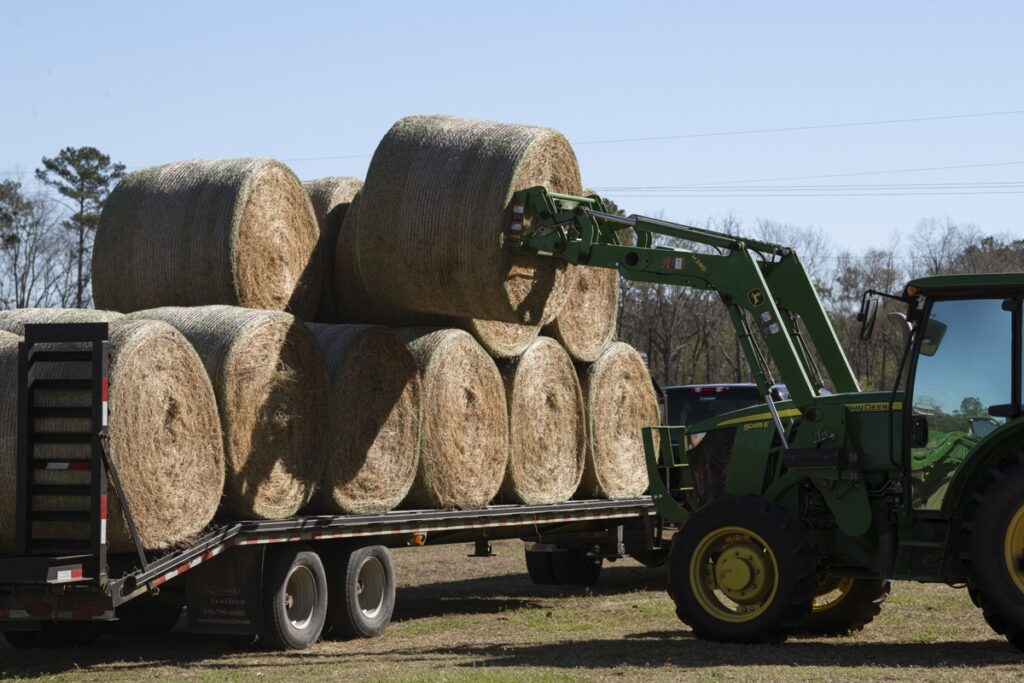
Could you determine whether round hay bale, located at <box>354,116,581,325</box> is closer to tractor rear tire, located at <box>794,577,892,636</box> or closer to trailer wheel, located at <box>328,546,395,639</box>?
trailer wheel, located at <box>328,546,395,639</box>

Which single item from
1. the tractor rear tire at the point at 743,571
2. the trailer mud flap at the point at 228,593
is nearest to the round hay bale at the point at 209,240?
the trailer mud flap at the point at 228,593

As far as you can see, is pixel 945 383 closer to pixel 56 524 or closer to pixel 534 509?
pixel 534 509

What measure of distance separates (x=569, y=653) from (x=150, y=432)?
3132mm

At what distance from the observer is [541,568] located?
15984mm

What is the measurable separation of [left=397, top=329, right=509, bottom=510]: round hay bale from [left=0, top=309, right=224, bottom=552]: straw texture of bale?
2.53 meters

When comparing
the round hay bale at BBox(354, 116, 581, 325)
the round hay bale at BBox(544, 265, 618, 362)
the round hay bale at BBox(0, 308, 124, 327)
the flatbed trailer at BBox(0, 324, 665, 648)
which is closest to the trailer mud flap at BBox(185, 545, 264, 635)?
the flatbed trailer at BBox(0, 324, 665, 648)

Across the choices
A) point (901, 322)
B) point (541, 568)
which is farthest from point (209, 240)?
point (541, 568)

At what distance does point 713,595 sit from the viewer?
10133mm

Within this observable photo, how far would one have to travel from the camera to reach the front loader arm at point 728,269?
10.4m

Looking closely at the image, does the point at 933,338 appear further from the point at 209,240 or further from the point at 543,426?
the point at 209,240

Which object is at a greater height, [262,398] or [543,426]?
[262,398]

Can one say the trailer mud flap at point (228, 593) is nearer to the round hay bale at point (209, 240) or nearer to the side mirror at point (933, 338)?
the round hay bale at point (209, 240)

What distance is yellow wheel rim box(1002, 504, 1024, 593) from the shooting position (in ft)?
29.0

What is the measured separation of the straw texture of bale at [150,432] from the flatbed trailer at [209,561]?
0.08m
